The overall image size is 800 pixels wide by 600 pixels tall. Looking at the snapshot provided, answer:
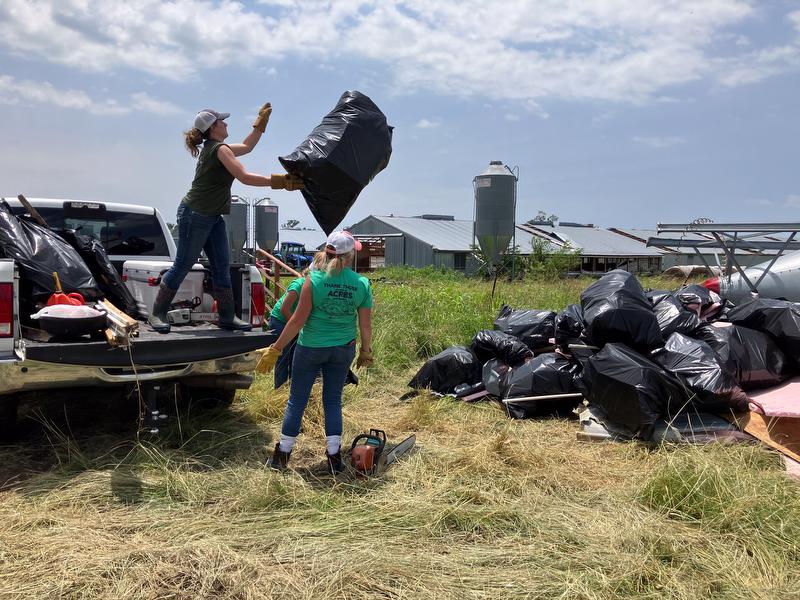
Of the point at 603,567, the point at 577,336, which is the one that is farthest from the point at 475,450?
the point at 577,336

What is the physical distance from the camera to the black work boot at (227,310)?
15.3 ft

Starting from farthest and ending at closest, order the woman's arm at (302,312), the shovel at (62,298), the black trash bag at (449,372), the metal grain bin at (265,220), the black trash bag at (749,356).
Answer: the metal grain bin at (265,220) < the black trash bag at (449,372) < the black trash bag at (749,356) < the shovel at (62,298) < the woman's arm at (302,312)

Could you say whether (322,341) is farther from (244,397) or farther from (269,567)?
(244,397)

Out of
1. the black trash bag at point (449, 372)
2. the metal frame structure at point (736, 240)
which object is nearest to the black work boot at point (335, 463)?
the black trash bag at point (449, 372)

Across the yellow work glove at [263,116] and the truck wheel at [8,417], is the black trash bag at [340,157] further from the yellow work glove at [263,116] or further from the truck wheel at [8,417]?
the truck wheel at [8,417]

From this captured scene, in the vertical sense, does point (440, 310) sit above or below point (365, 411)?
above

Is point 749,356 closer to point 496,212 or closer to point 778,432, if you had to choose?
point 778,432

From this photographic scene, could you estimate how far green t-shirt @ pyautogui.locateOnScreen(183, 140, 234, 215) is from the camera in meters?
4.35

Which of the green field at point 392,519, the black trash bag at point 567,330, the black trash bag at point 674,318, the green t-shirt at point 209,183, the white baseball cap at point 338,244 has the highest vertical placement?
the green t-shirt at point 209,183

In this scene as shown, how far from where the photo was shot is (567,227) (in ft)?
146

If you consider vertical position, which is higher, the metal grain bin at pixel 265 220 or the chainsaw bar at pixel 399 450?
the metal grain bin at pixel 265 220

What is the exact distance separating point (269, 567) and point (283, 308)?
1903mm

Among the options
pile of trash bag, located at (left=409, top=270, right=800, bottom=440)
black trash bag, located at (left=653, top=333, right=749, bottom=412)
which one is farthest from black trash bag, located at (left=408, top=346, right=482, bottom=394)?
black trash bag, located at (left=653, top=333, right=749, bottom=412)

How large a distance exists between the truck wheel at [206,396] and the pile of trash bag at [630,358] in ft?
6.55
